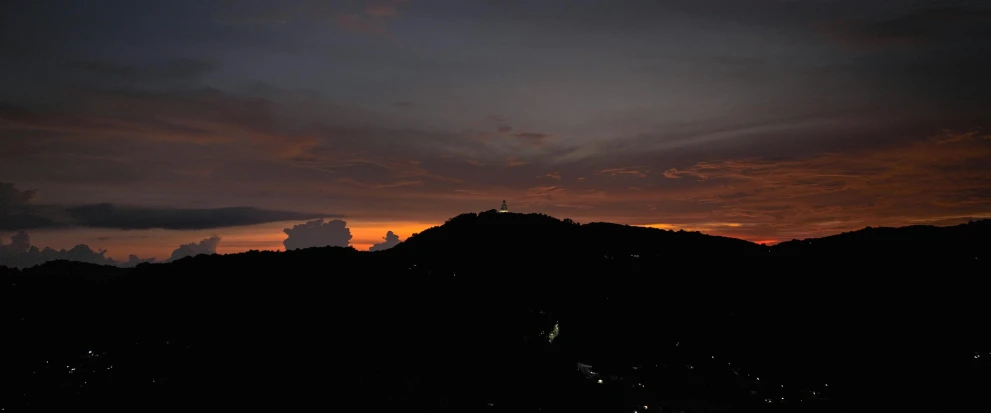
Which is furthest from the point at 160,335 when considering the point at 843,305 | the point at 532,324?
the point at 843,305

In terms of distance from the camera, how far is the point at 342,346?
235 feet

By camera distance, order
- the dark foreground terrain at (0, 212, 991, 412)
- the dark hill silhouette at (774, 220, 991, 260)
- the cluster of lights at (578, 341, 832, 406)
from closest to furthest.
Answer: the cluster of lights at (578, 341, 832, 406)
the dark foreground terrain at (0, 212, 991, 412)
the dark hill silhouette at (774, 220, 991, 260)

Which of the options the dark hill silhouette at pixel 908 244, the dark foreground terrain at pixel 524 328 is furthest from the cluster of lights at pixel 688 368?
the dark hill silhouette at pixel 908 244

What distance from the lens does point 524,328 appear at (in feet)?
255

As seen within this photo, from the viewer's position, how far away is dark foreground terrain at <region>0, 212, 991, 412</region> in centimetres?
5434

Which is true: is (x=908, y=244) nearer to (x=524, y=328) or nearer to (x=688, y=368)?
(x=688, y=368)

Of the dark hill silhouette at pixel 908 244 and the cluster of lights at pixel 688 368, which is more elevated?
the dark hill silhouette at pixel 908 244

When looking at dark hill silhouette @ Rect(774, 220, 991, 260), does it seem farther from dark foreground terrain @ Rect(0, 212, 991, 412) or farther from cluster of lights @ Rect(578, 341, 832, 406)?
cluster of lights @ Rect(578, 341, 832, 406)

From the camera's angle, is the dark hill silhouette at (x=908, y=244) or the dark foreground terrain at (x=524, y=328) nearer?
the dark foreground terrain at (x=524, y=328)

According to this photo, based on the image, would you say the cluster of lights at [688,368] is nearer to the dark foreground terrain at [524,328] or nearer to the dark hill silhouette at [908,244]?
the dark foreground terrain at [524,328]

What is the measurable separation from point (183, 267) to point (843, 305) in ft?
362

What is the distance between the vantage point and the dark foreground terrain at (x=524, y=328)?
54.3 meters

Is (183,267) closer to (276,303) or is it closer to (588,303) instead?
(276,303)

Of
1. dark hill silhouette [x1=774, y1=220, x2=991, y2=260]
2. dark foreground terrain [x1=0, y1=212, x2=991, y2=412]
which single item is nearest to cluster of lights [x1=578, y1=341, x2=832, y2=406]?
Answer: dark foreground terrain [x1=0, y1=212, x2=991, y2=412]
